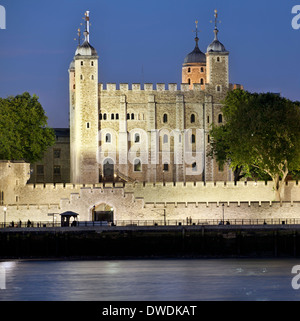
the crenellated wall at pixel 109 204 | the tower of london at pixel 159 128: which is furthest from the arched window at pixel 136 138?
the crenellated wall at pixel 109 204

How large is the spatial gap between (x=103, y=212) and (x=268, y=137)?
12.2m

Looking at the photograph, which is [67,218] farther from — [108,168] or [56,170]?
[56,170]

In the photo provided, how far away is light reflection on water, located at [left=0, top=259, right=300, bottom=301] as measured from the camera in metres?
57.3

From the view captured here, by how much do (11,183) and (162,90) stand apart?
73.4ft

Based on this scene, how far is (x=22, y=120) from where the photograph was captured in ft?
316

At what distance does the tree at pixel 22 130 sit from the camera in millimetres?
94562

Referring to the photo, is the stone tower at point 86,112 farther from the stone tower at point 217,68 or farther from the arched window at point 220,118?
the arched window at point 220,118

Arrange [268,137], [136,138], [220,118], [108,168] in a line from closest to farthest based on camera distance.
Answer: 1. [268,137]
2. [108,168]
3. [220,118]
4. [136,138]

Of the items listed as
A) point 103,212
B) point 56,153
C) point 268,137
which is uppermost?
point 56,153

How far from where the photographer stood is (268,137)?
86438 mm

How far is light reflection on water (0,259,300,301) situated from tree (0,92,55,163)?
2542 cm

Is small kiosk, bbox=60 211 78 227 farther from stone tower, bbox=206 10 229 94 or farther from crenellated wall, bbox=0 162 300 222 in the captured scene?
stone tower, bbox=206 10 229 94

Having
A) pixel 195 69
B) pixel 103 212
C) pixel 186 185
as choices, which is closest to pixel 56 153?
pixel 195 69
